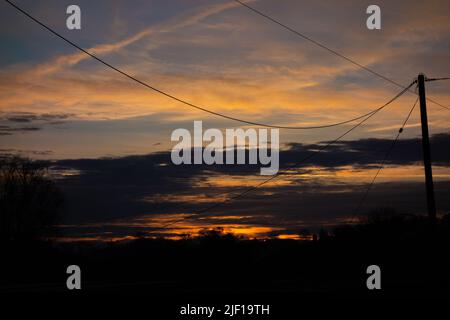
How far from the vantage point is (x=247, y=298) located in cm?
2547

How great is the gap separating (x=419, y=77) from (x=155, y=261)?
42.1 meters

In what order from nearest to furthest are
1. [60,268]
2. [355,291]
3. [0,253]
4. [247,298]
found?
[247,298] < [355,291] < [60,268] < [0,253]

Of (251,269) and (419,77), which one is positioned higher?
(419,77)

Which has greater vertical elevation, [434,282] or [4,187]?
[4,187]

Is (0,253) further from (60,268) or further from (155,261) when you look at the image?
(155,261)

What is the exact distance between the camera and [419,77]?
25.9m

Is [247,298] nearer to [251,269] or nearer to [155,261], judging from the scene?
[251,269]

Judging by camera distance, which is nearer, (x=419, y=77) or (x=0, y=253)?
(x=419, y=77)

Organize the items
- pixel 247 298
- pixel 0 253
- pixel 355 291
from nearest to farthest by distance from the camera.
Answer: pixel 247 298 → pixel 355 291 → pixel 0 253
